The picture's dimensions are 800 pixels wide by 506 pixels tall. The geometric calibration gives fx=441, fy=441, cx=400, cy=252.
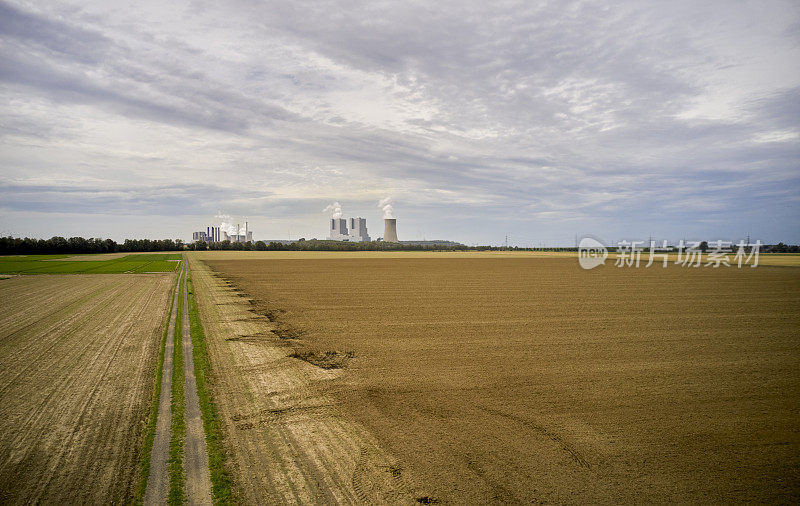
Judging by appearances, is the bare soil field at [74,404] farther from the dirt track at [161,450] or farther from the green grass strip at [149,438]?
the dirt track at [161,450]

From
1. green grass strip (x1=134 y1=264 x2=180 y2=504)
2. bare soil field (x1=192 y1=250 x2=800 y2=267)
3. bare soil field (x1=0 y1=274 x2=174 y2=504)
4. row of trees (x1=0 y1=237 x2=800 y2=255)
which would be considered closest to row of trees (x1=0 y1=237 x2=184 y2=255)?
row of trees (x1=0 y1=237 x2=800 y2=255)

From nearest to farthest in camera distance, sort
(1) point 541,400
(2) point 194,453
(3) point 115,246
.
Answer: (2) point 194,453 < (1) point 541,400 < (3) point 115,246

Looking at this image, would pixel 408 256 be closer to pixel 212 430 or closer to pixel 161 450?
pixel 212 430

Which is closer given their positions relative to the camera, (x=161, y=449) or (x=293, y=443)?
(x=161, y=449)

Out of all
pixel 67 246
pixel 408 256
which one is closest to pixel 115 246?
pixel 67 246

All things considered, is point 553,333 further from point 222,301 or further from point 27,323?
point 27,323
